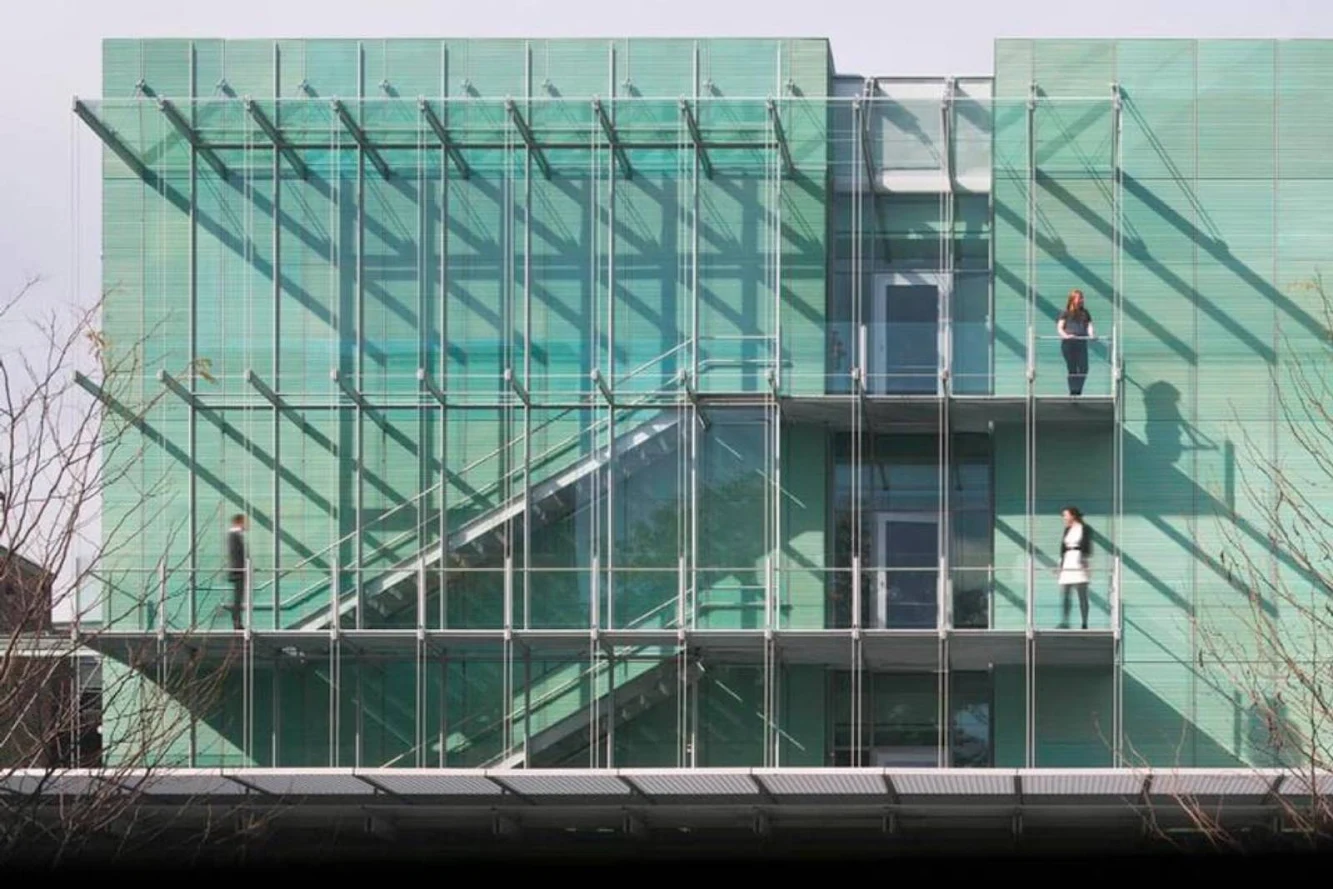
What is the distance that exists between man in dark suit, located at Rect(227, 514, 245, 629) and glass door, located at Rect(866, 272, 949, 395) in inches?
303

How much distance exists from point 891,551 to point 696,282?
4013 mm

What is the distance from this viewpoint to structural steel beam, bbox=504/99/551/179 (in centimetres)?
2858

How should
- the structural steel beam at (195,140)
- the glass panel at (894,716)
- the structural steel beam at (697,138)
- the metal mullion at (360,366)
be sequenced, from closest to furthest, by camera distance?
the metal mullion at (360,366) → the structural steel beam at (697,138) → the glass panel at (894,716) → the structural steel beam at (195,140)

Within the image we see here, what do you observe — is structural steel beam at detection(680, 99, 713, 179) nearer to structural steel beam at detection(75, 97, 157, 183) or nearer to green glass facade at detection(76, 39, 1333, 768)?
green glass facade at detection(76, 39, 1333, 768)

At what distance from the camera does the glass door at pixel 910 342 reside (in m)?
28.0

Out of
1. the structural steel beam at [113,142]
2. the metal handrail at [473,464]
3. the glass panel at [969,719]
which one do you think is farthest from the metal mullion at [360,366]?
the glass panel at [969,719]

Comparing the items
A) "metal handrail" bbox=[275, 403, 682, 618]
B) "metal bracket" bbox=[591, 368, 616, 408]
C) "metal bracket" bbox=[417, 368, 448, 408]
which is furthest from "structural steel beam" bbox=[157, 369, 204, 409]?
"metal bracket" bbox=[591, 368, 616, 408]

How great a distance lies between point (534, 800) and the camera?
25234 mm

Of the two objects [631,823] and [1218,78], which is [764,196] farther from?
[631,823]

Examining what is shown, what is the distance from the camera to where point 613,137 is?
94.4ft

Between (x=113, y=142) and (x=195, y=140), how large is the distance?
0.99 meters

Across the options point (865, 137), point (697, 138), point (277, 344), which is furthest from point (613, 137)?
point (277, 344)

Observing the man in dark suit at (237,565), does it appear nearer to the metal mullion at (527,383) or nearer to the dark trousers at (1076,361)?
the metal mullion at (527,383)

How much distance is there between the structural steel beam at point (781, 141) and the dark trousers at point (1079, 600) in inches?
235
